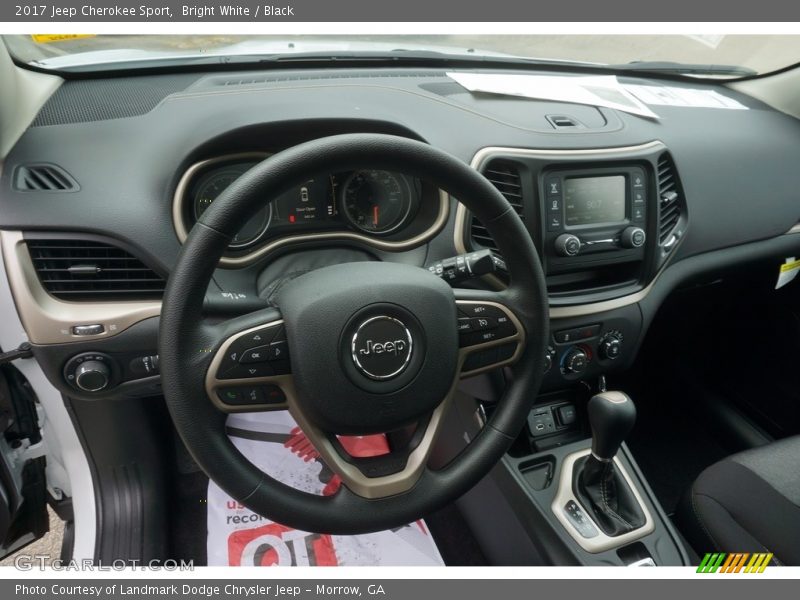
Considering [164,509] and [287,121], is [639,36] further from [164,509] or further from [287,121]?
[164,509]

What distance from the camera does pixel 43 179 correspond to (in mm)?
1086

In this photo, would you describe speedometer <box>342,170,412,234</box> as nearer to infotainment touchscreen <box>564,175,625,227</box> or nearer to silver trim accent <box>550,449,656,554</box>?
infotainment touchscreen <box>564,175,625,227</box>

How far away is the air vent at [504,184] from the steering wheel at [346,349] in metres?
0.32

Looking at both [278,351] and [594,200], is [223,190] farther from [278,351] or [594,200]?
[594,200]

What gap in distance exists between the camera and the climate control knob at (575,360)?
1.50m

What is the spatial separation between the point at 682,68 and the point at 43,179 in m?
1.93

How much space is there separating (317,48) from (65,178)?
0.75m

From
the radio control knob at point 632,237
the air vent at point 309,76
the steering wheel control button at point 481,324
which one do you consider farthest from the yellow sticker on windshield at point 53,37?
the radio control knob at point 632,237

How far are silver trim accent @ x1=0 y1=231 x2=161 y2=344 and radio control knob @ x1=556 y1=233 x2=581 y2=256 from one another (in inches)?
35.7

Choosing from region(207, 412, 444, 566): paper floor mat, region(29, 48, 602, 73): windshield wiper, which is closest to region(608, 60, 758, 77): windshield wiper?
region(29, 48, 602, 73): windshield wiper

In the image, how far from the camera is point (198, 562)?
1707 mm

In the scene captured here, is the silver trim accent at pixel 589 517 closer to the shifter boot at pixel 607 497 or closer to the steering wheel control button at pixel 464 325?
the shifter boot at pixel 607 497

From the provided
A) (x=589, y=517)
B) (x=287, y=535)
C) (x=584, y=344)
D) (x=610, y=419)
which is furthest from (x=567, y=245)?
(x=287, y=535)

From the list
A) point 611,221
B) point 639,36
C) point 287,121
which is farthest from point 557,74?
point 287,121
